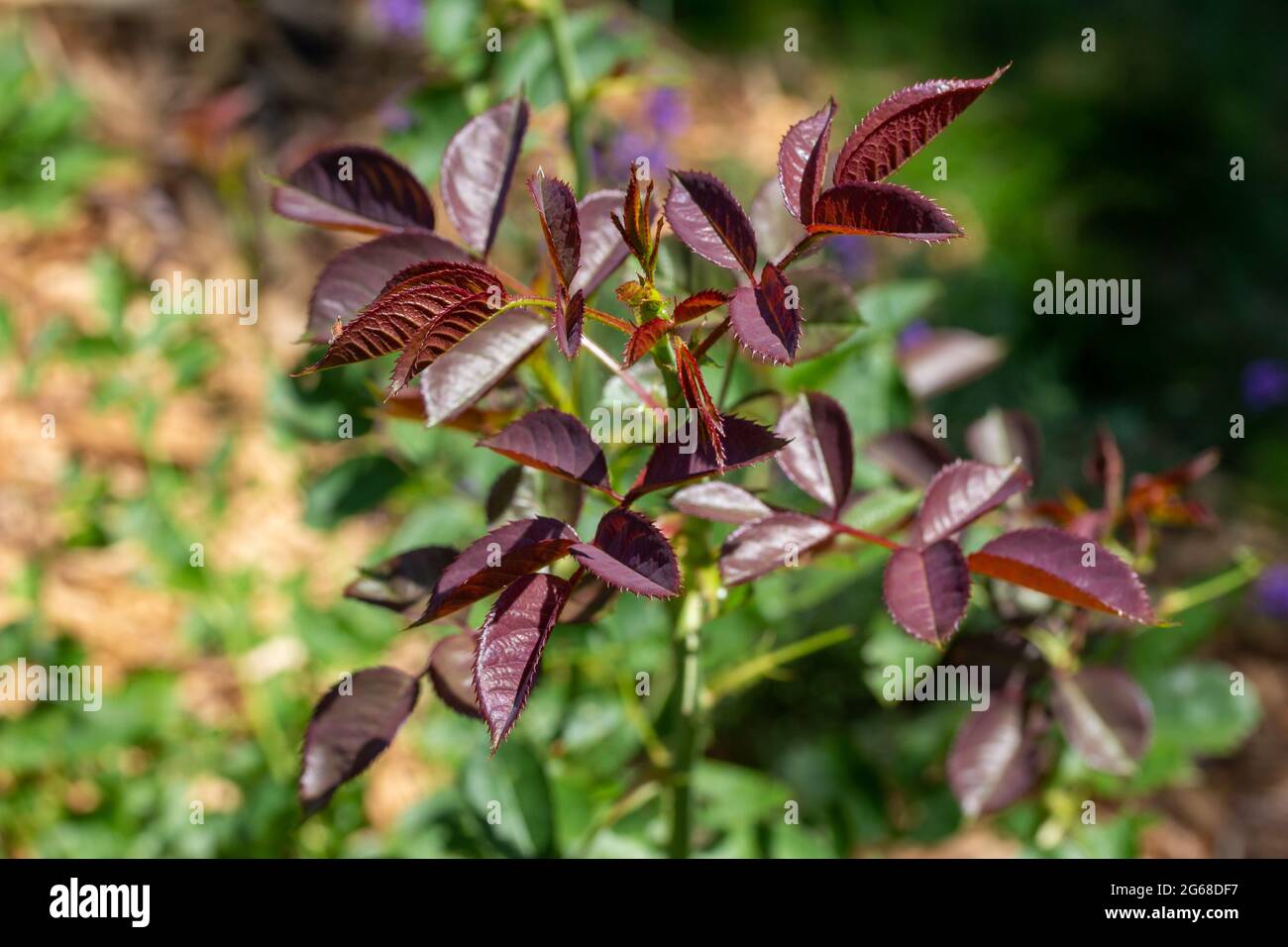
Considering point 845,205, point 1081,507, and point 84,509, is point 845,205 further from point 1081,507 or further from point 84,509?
point 84,509

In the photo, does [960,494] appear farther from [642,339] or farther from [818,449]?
[642,339]

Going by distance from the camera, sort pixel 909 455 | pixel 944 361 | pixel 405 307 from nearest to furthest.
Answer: pixel 405 307 → pixel 909 455 → pixel 944 361

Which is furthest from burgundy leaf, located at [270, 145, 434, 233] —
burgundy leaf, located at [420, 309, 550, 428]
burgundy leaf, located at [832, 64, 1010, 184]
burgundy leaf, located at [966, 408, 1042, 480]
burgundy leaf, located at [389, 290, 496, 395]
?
burgundy leaf, located at [966, 408, 1042, 480]

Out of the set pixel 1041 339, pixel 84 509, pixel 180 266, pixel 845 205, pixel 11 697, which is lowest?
pixel 11 697

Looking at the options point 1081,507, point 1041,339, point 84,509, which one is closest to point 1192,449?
point 1041,339

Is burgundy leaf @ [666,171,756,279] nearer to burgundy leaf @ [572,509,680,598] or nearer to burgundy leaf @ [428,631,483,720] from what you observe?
burgundy leaf @ [572,509,680,598]

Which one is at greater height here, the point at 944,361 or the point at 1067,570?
the point at 944,361

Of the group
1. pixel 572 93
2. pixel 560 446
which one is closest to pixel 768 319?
pixel 560 446
